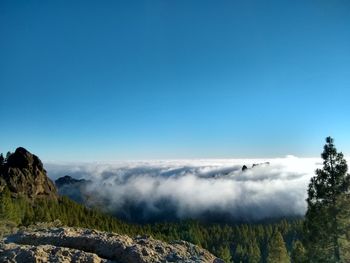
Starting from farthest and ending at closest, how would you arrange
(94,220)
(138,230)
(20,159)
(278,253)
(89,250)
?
(20,159)
(138,230)
(94,220)
(278,253)
(89,250)

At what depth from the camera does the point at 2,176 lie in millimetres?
162125

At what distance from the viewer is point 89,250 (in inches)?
946

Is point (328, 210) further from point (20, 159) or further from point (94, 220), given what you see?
point (20, 159)

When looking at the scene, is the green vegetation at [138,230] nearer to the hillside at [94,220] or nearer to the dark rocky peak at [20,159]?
the hillside at [94,220]

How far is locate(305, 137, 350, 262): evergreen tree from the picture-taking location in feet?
109

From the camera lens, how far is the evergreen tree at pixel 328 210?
1313 inches

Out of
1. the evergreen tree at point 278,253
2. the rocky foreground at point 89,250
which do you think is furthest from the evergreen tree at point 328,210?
the evergreen tree at point 278,253

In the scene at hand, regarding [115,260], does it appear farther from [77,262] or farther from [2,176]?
[2,176]

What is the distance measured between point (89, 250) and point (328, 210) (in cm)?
2051

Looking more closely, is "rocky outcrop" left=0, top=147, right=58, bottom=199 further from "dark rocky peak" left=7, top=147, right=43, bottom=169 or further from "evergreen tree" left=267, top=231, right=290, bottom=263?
"evergreen tree" left=267, top=231, right=290, bottom=263

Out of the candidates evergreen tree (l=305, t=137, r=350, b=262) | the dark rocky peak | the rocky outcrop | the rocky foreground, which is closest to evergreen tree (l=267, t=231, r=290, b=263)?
evergreen tree (l=305, t=137, r=350, b=262)

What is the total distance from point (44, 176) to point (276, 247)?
132763mm

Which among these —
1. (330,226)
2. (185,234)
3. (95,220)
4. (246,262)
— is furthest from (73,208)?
(330,226)

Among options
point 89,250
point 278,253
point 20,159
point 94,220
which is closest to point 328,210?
point 89,250
